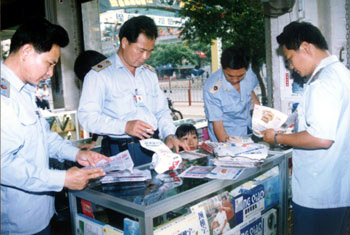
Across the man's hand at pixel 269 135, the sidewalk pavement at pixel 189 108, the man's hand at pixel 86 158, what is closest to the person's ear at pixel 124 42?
the man's hand at pixel 86 158

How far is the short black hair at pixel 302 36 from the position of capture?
1.66 m

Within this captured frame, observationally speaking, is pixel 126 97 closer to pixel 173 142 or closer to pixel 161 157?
pixel 173 142

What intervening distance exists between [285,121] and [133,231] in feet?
3.72

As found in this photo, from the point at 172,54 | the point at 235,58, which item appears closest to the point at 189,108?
the point at 172,54

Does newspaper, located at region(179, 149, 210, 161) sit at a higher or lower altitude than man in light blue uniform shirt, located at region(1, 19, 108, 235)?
lower

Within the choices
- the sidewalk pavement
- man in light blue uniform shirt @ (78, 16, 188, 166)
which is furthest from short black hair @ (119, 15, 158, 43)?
the sidewalk pavement

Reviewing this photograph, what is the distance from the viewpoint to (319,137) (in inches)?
61.2

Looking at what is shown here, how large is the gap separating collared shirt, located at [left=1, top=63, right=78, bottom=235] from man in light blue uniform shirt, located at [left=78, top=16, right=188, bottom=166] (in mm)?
562

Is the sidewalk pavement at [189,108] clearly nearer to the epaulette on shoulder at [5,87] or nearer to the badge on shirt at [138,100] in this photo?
the badge on shirt at [138,100]

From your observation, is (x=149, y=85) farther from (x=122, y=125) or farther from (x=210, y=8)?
(x=210, y=8)

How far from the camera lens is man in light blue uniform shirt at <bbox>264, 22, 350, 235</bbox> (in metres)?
1.55

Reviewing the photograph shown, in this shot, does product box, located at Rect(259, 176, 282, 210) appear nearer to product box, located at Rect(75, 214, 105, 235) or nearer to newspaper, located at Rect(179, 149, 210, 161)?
newspaper, located at Rect(179, 149, 210, 161)

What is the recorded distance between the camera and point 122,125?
2.03m

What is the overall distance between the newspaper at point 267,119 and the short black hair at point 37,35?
4.15 feet
